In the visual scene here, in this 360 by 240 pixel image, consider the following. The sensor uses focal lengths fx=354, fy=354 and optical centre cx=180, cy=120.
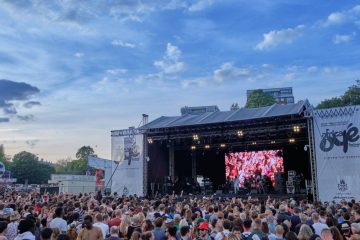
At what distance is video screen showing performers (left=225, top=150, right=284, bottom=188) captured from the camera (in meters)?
23.0

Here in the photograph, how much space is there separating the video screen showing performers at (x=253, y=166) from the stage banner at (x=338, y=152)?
7.27 metres

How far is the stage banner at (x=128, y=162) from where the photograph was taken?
2008cm

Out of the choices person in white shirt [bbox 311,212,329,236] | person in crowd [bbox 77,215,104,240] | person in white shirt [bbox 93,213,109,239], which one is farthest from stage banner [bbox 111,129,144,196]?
person in crowd [bbox 77,215,104,240]

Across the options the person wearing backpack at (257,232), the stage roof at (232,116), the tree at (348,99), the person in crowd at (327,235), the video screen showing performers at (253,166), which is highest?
the tree at (348,99)

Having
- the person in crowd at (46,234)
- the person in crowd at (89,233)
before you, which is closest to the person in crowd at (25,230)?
the person in crowd at (46,234)

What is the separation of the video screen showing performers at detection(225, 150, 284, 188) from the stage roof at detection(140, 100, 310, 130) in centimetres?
593

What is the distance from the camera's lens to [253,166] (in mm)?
24047

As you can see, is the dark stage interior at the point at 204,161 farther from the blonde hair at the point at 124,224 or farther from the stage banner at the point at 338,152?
the blonde hair at the point at 124,224

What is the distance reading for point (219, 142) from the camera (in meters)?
23.5

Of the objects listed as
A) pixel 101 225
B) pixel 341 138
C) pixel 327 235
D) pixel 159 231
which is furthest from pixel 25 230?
pixel 341 138

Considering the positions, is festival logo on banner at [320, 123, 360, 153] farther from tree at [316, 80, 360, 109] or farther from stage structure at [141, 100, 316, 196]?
tree at [316, 80, 360, 109]

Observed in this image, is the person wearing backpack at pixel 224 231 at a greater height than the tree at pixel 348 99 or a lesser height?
lesser

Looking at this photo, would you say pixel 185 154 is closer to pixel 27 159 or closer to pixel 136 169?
pixel 136 169

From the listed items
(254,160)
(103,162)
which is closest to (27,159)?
(103,162)
